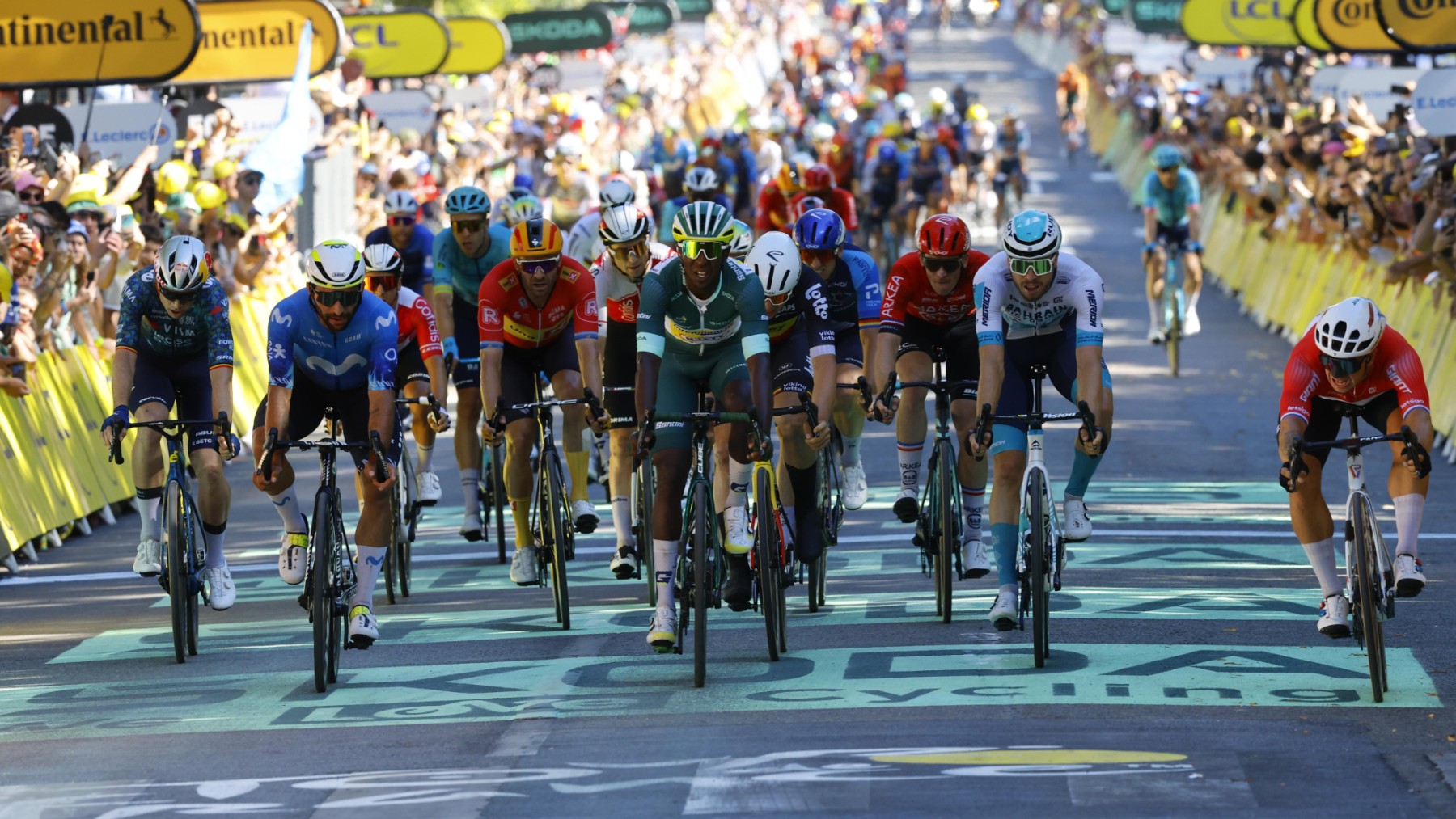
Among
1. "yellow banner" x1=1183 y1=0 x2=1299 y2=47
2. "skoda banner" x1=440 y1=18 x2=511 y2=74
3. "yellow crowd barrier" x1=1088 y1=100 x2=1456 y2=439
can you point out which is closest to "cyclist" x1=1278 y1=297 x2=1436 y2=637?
"yellow crowd barrier" x1=1088 y1=100 x2=1456 y2=439

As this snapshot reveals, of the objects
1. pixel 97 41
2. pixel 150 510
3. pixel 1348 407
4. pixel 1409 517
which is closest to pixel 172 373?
pixel 150 510

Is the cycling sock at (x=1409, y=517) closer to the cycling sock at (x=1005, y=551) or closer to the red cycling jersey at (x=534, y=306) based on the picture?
the cycling sock at (x=1005, y=551)

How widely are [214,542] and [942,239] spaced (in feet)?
12.2

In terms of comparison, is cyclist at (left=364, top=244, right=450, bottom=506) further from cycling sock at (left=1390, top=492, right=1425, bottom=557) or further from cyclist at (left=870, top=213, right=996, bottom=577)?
cycling sock at (left=1390, top=492, right=1425, bottom=557)

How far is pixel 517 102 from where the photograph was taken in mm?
44375

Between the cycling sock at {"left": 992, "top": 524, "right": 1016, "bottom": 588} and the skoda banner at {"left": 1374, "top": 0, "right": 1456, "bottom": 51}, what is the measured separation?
349 inches

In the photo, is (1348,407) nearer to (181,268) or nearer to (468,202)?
(181,268)

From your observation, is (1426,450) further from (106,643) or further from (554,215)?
(554,215)

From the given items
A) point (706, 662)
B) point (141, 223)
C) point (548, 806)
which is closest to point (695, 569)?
point (706, 662)

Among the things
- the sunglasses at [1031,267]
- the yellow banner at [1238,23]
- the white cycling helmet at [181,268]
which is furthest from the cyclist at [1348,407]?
the yellow banner at [1238,23]

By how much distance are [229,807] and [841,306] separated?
5614 millimetres

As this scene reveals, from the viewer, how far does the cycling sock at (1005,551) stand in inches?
414

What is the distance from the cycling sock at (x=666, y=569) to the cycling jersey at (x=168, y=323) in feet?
7.81

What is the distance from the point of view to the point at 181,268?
11008 mm
